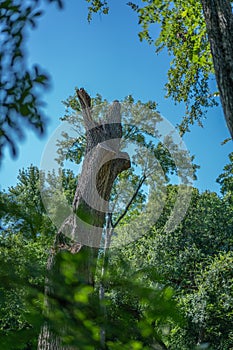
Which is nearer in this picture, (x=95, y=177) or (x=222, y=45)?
(x=222, y=45)

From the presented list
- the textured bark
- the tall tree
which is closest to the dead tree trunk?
the tall tree

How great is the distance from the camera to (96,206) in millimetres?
4832

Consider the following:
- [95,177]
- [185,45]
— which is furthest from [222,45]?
[185,45]

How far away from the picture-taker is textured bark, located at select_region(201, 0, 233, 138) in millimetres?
2867

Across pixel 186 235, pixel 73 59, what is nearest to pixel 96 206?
pixel 186 235

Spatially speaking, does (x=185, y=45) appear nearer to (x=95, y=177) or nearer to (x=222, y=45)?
(x=95, y=177)

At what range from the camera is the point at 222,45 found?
9.90 ft

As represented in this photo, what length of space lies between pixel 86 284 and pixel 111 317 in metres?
0.08

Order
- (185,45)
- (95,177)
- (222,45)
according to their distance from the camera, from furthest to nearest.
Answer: (185,45), (95,177), (222,45)

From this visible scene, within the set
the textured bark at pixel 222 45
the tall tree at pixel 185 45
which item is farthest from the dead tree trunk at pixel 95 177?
the textured bark at pixel 222 45

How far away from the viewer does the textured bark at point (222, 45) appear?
2.87 metres

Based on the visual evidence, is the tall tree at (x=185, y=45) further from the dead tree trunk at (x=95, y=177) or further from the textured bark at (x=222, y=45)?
the textured bark at (x=222, y=45)

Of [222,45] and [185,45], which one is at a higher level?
[185,45]

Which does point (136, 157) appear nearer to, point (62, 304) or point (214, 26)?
point (214, 26)
